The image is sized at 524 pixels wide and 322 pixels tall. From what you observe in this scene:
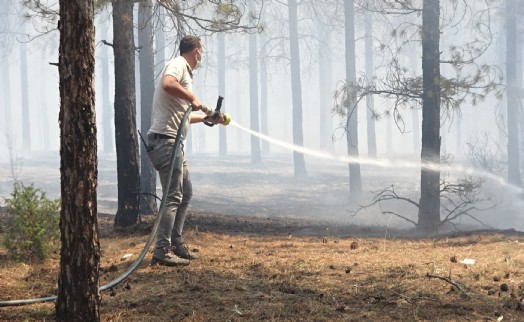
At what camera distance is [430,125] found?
1115 centimetres

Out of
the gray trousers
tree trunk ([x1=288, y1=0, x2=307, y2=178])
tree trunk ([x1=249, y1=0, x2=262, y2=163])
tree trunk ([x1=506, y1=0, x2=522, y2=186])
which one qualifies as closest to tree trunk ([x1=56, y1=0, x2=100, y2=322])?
the gray trousers

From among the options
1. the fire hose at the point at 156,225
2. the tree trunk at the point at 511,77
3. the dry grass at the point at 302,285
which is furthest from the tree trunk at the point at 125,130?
the tree trunk at the point at 511,77

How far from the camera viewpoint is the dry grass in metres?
4.00

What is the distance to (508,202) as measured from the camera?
21188 millimetres

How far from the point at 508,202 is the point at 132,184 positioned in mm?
16789

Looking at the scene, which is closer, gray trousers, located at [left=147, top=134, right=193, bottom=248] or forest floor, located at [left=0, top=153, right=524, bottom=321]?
forest floor, located at [left=0, top=153, right=524, bottom=321]

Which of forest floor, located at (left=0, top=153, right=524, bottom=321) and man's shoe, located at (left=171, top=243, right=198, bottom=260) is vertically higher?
man's shoe, located at (left=171, top=243, right=198, bottom=260)

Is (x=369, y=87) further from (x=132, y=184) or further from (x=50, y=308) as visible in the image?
(x=50, y=308)

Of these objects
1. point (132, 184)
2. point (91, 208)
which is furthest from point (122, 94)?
point (91, 208)

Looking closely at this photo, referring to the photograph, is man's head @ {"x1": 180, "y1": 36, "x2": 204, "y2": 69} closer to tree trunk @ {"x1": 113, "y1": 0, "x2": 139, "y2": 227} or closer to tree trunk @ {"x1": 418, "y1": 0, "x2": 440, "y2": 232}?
tree trunk @ {"x1": 113, "y1": 0, "x2": 139, "y2": 227}

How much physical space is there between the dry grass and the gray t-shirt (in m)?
1.32

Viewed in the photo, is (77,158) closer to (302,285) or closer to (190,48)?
(302,285)

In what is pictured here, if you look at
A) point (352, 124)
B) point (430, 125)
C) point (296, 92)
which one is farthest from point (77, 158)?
point (296, 92)

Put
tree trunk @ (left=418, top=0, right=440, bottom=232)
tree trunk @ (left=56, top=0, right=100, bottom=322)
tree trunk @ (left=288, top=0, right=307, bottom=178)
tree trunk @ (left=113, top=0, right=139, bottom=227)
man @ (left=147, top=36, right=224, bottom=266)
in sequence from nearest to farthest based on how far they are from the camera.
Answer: tree trunk @ (left=56, top=0, right=100, bottom=322)
man @ (left=147, top=36, right=224, bottom=266)
tree trunk @ (left=113, top=0, right=139, bottom=227)
tree trunk @ (left=418, top=0, right=440, bottom=232)
tree trunk @ (left=288, top=0, right=307, bottom=178)
